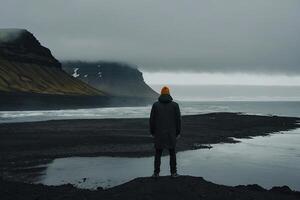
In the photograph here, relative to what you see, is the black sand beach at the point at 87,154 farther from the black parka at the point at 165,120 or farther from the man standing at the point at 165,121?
the black parka at the point at 165,120

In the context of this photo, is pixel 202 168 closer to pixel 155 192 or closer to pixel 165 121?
pixel 165 121

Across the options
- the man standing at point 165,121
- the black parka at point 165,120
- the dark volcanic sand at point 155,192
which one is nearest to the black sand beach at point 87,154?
the dark volcanic sand at point 155,192

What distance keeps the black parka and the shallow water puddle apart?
5756 mm

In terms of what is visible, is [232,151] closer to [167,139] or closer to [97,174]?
[97,174]

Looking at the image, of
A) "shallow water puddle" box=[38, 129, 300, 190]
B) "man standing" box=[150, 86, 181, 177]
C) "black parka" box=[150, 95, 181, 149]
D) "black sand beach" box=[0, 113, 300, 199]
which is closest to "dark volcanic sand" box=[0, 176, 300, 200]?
"black sand beach" box=[0, 113, 300, 199]

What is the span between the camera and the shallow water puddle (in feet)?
78.9

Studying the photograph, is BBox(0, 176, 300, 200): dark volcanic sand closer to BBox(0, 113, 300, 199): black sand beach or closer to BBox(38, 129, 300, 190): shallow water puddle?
BBox(0, 113, 300, 199): black sand beach

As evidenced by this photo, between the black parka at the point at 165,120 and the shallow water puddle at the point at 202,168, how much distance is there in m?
5.76

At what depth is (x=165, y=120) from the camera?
672 inches

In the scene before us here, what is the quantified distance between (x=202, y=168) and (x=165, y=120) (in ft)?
40.7

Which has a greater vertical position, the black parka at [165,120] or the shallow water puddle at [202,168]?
the black parka at [165,120]

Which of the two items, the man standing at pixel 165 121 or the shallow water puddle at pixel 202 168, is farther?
the shallow water puddle at pixel 202 168


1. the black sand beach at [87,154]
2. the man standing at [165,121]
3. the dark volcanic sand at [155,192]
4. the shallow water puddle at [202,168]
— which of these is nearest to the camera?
the dark volcanic sand at [155,192]

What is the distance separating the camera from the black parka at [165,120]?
1705cm
